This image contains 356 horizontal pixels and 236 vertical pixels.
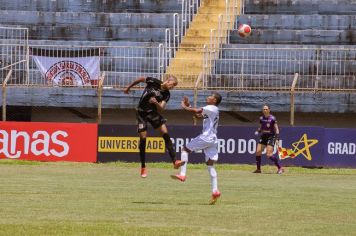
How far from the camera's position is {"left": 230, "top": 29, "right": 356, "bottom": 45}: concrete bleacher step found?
3556 centimetres

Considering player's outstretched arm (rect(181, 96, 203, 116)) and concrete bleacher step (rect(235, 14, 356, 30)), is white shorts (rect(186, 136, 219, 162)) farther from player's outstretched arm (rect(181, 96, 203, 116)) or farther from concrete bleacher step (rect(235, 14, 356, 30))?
concrete bleacher step (rect(235, 14, 356, 30))

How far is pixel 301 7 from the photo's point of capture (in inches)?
1481

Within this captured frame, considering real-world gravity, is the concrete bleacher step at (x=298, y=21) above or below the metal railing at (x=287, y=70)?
above

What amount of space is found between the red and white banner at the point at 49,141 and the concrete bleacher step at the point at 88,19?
7.56 m

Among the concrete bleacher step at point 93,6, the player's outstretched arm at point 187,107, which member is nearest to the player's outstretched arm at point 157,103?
the player's outstretched arm at point 187,107

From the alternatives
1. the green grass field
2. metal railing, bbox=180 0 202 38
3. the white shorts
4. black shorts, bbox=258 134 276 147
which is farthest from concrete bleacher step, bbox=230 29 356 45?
the white shorts

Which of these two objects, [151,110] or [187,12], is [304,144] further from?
[151,110]

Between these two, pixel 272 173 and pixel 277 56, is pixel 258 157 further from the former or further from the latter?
pixel 277 56

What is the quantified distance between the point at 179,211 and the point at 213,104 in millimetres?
2316

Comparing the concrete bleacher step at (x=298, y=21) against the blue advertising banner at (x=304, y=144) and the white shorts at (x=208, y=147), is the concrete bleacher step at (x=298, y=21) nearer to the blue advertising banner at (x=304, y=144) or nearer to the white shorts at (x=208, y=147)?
the blue advertising banner at (x=304, y=144)

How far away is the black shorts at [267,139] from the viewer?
29.3 metres

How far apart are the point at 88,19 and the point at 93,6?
1314 mm

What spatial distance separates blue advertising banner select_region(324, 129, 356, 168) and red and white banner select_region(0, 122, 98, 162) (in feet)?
23.3

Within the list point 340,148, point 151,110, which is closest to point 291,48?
Result: point 340,148
